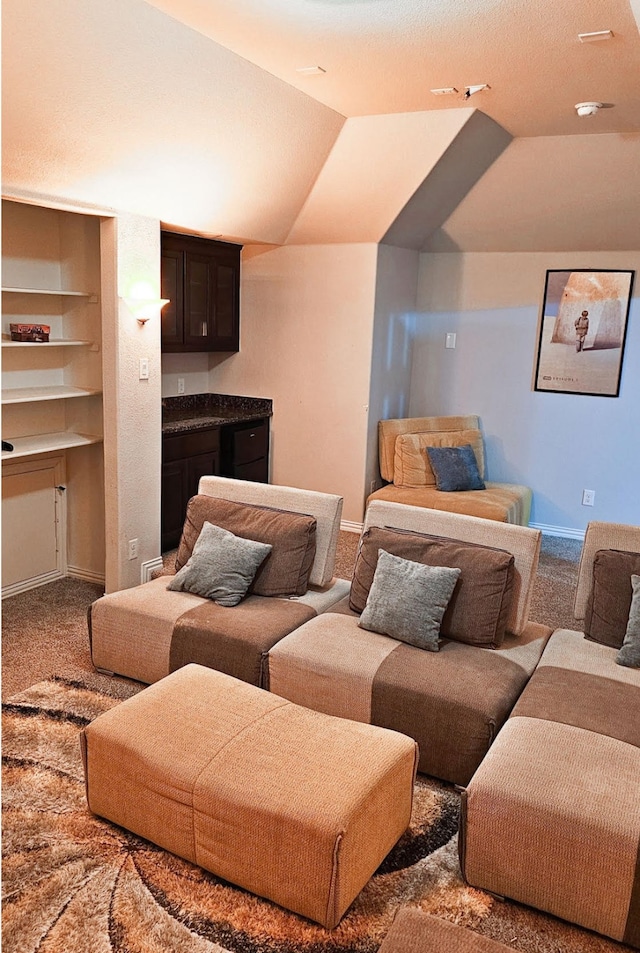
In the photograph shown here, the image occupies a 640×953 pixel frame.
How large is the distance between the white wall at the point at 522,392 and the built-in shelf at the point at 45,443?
2.95 meters

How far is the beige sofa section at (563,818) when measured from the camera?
6.91 feet

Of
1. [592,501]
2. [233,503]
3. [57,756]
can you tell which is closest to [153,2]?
[233,503]

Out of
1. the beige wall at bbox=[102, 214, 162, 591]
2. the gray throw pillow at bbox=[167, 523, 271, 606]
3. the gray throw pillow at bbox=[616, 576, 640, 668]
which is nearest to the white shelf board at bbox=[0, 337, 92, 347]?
the beige wall at bbox=[102, 214, 162, 591]

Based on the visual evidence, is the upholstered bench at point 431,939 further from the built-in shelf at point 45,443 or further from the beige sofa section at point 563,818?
the built-in shelf at point 45,443

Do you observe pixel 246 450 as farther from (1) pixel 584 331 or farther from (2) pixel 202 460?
(1) pixel 584 331

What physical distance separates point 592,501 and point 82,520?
371 centimetres

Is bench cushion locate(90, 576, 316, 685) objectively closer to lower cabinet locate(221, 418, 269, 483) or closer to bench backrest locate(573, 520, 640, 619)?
bench backrest locate(573, 520, 640, 619)

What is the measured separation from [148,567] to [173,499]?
690mm

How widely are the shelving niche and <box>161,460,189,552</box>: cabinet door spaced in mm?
531

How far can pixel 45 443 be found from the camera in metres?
4.27

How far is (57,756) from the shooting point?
288cm

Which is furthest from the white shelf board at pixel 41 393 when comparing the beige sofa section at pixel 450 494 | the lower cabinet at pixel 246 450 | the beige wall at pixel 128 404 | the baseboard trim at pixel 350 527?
the baseboard trim at pixel 350 527

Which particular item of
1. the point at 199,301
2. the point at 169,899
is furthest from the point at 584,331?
the point at 169,899

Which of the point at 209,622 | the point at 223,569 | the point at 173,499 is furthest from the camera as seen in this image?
the point at 173,499
